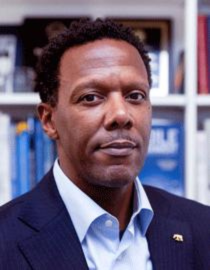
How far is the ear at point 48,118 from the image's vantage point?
1.27 m

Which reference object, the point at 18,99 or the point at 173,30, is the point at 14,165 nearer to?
the point at 18,99

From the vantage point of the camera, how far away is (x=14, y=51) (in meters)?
1.86

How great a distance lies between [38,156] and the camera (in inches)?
70.1

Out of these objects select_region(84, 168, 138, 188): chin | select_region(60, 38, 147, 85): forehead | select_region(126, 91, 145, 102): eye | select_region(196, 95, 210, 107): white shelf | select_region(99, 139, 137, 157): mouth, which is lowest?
select_region(84, 168, 138, 188): chin

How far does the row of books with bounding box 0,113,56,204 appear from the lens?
69.6 inches

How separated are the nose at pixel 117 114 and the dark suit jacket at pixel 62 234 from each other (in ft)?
0.71

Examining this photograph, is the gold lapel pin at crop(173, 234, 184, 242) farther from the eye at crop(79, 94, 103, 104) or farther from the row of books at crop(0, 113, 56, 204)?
the row of books at crop(0, 113, 56, 204)

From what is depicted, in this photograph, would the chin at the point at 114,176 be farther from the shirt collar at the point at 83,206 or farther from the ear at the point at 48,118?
the ear at the point at 48,118

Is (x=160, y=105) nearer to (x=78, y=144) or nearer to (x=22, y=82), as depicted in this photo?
(x=22, y=82)

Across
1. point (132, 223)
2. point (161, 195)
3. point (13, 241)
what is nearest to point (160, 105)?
point (161, 195)

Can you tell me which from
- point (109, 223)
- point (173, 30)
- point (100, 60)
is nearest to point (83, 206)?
point (109, 223)

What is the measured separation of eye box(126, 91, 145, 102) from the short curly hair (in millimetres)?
130

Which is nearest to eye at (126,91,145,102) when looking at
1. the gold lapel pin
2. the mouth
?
the mouth

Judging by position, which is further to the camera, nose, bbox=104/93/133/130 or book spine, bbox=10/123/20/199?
book spine, bbox=10/123/20/199
